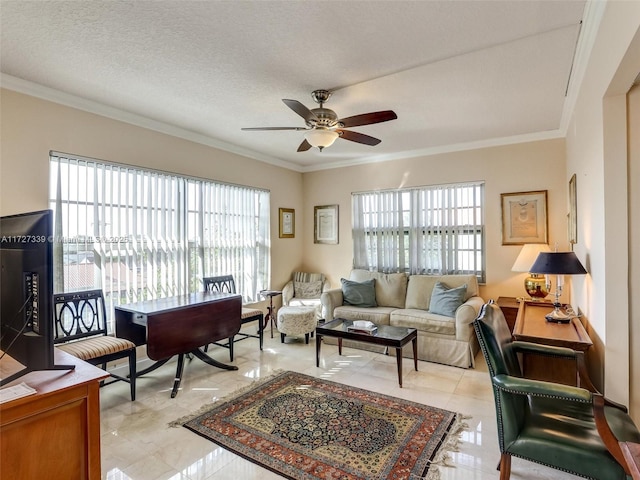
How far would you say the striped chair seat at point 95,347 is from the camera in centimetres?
252

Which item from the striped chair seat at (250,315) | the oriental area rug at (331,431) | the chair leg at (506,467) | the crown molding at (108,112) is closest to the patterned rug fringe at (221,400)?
the oriental area rug at (331,431)

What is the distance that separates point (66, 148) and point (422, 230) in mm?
4079

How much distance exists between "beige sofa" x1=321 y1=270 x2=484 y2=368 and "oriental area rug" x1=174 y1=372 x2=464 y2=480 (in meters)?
1.07

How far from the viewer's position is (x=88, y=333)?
2943 mm

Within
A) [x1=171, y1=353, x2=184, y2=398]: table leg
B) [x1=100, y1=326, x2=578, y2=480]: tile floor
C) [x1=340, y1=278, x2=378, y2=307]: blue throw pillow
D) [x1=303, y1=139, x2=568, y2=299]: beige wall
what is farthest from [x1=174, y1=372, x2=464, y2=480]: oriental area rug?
[x1=303, y1=139, x2=568, y2=299]: beige wall

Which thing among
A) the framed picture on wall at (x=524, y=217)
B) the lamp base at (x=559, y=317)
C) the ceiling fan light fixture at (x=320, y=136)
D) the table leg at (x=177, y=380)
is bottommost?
the table leg at (x=177, y=380)

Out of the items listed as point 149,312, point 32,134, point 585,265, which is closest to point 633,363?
point 585,265

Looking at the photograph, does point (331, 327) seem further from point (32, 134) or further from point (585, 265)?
point (32, 134)

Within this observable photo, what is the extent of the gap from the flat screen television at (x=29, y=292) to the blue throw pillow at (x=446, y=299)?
11.3 feet

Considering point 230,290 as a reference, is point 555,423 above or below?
below

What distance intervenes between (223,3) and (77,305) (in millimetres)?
2650

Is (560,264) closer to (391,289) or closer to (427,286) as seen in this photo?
(427,286)

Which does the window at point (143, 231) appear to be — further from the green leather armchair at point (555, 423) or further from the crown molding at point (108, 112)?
the green leather armchair at point (555, 423)

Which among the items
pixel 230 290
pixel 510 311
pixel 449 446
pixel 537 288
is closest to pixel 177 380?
pixel 230 290
